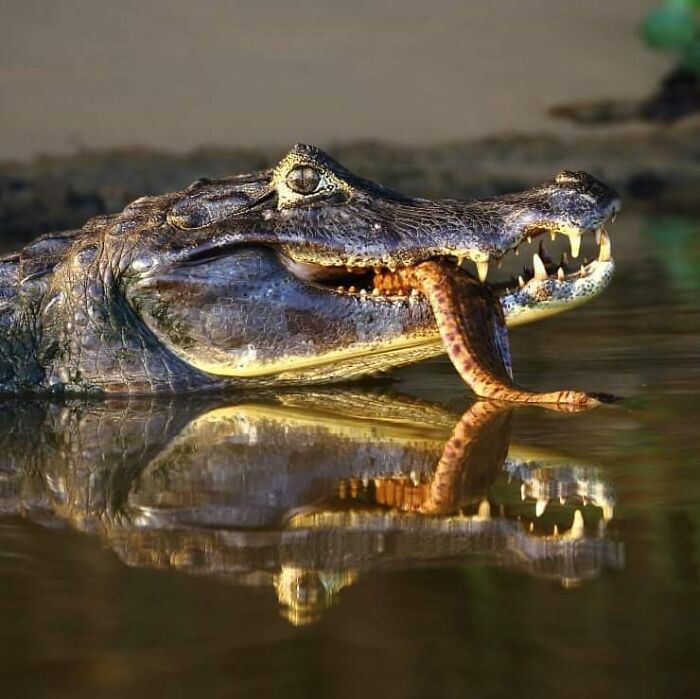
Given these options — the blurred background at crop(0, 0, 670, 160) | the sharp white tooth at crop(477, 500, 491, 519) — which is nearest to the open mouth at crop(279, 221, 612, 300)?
the sharp white tooth at crop(477, 500, 491, 519)

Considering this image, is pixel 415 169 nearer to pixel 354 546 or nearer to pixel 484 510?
pixel 484 510

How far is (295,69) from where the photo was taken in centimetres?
1598

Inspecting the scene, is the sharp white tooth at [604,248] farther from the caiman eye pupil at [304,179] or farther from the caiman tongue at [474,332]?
the caiman eye pupil at [304,179]

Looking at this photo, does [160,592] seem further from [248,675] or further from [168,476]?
[168,476]

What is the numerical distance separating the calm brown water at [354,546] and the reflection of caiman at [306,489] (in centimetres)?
1

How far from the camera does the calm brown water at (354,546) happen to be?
284 cm

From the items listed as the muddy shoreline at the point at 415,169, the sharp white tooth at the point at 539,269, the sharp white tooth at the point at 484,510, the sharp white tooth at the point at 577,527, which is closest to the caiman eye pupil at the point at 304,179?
the sharp white tooth at the point at 539,269

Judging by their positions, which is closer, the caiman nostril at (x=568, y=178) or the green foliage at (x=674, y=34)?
the caiman nostril at (x=568, y=178)

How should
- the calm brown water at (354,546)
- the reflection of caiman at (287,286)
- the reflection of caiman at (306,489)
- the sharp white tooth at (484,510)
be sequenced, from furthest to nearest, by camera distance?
the reflection of caiman at (287,286), the sharp white tooth at (484,510), the reflection of caiman at (306,489), the calm brown water at (354,546)

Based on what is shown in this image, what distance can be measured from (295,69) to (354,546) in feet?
41.9

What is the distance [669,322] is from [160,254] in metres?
2.62

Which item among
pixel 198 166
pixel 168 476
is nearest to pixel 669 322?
pixel 168 476

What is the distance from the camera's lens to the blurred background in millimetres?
14992

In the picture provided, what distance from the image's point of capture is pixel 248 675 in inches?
111
